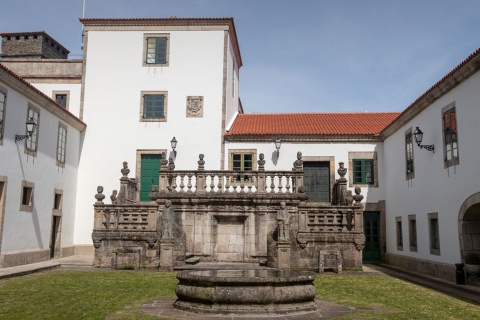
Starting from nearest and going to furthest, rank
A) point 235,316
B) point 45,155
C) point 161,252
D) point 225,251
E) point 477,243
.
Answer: point 235,316 → point 477,243 → point 161,252 → point 225,251 → point 45,155

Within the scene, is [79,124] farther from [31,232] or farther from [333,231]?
[333,231]

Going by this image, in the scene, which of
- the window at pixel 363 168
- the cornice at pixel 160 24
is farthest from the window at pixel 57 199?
the window at pixel 363 168

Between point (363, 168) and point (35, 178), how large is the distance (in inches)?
539

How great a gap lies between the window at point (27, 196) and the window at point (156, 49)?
325 inches

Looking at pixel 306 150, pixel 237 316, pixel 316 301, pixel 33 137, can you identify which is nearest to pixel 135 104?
pixel 33 137

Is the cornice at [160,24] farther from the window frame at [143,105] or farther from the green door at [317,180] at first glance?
the green door at [317,180]

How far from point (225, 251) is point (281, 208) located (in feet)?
8.75

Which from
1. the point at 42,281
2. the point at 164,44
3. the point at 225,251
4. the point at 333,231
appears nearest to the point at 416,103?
the point at 333,231

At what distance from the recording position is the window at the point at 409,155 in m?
17.9

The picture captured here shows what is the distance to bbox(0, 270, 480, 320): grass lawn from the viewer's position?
8.02 meters

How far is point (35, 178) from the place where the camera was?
17.1 m

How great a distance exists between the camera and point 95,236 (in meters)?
15.7

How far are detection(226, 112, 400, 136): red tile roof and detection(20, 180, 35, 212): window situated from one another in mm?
8530

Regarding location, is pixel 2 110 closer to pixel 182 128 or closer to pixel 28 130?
pixel 28 130
